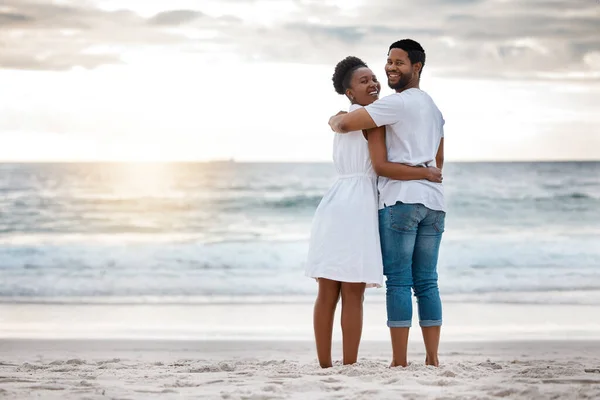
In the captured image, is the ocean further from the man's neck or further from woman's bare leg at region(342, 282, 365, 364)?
the man's neck

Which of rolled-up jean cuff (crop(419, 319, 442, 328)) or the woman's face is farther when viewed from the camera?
rolled-up jean cuff (crop(419, 319, 442, 328))

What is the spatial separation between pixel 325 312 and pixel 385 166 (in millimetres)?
791

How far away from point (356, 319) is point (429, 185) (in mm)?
740

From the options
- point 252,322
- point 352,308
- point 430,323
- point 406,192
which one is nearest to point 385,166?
point 406,192

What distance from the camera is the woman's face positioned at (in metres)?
4.03

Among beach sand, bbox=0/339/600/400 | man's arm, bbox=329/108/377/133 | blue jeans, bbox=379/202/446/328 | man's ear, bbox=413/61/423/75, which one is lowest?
beach sand, bbox=0/339/600/400

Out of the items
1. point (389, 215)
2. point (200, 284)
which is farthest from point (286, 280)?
point (389, 215)

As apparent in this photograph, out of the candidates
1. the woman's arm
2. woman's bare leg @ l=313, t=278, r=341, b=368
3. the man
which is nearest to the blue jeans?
the man

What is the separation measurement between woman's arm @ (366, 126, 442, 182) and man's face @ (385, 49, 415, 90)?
0.79 ft

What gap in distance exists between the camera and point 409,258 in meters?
3.96

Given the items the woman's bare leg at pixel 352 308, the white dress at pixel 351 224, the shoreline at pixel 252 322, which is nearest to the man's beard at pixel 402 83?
the white dress at pixel 351 224

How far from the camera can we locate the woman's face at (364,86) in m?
4.03

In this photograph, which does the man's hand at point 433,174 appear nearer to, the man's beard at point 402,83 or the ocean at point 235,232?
the man's beard at point 402,83

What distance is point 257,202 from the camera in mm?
22234
